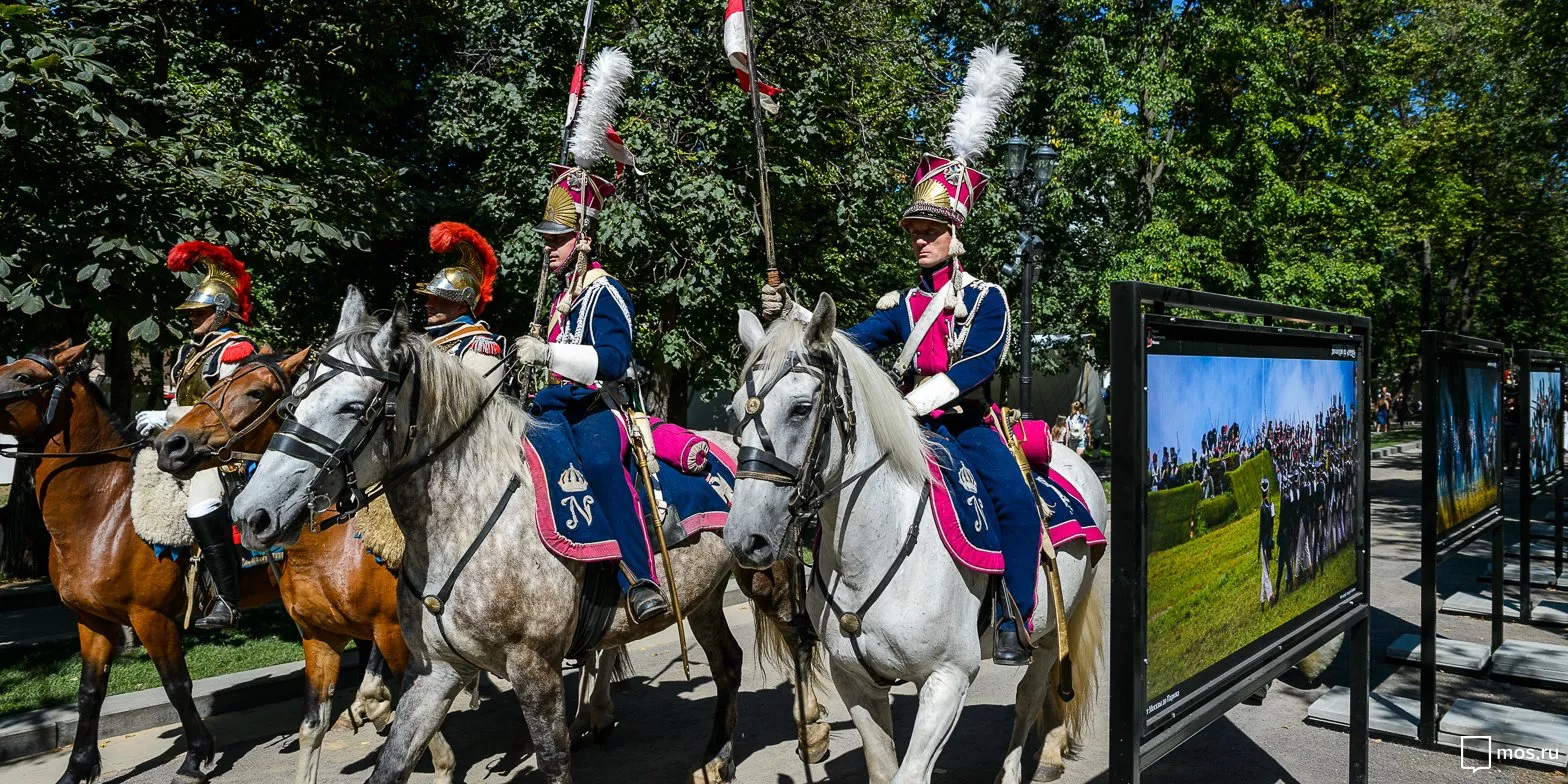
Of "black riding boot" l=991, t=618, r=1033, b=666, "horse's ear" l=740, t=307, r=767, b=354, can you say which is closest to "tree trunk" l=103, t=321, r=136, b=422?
"horse's ear" l=740, t=307, r=767, b=354

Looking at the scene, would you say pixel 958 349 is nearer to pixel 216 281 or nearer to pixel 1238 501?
pixel 1238 501

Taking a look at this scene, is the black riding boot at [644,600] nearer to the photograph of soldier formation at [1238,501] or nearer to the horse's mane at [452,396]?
the horse's mane at [452,396]

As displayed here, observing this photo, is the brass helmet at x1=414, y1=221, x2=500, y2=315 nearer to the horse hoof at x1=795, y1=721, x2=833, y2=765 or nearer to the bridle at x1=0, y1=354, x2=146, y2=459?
the bridle at x1=0, y1=354, x2=146, y2=459

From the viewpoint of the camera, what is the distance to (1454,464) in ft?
20.5

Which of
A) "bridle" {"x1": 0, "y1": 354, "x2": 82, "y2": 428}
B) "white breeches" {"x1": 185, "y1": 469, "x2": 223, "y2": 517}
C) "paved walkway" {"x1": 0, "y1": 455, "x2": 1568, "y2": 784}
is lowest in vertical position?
"paved walkway" {"x1": 0, "y1": 455, "x2": 1568, "y2": 784}

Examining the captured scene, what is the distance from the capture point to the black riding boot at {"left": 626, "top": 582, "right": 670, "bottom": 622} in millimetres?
4527

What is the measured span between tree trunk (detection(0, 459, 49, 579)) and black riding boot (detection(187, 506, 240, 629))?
822 centimetres

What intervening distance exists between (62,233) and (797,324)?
6438mm

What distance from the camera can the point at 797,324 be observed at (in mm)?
3615

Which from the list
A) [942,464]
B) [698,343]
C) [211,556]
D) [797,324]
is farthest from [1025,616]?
[698,343]

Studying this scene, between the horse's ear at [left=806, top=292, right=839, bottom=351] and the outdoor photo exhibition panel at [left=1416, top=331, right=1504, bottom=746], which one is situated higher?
the horse's ear at [left=806, top=292, right=839, bottom=351]

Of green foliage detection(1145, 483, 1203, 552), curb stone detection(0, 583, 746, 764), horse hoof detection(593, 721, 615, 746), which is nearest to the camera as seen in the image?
green foliage detection(1145, 483, 1203, 552)

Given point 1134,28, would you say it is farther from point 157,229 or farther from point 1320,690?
point 157,229

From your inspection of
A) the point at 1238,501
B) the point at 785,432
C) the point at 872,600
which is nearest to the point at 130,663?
the point at 872,600
